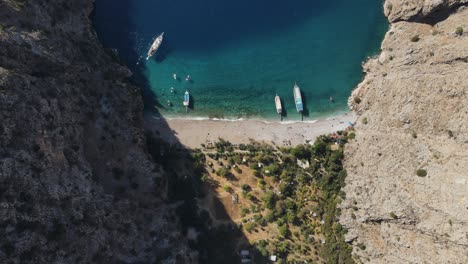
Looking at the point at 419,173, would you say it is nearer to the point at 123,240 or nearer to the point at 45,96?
the point at 123,240

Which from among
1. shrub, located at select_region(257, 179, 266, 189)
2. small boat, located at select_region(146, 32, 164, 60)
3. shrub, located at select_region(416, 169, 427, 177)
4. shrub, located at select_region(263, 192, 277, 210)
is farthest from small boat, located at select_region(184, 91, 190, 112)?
shrub, located at select_region(416, 169, 427, 177)

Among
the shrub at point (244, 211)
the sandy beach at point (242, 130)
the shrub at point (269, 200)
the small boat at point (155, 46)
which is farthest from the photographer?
the small boat at point (155, 46)

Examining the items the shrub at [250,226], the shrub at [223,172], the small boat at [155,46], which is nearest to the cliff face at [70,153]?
the small boat at [155,46]

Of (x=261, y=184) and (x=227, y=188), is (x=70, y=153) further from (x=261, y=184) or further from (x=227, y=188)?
(x=261, y=184)

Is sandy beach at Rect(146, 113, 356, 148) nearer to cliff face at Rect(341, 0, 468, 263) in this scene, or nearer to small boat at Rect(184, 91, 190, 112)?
small boat at Rect(184, 91, 190, 112)

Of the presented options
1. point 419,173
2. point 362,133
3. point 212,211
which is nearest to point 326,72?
point 362,133

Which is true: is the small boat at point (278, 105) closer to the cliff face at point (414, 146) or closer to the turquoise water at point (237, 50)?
the turquoise water at point (237, 50)
